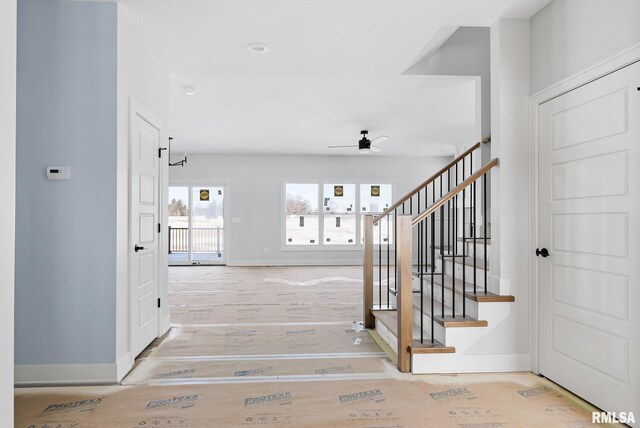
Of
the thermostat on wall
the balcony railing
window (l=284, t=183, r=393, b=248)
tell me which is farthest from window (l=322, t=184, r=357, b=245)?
the thermostat on wall

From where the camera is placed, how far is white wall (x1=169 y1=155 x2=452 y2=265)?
9867mm

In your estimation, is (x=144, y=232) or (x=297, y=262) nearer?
(x=144, y=232)

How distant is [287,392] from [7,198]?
1885 mm

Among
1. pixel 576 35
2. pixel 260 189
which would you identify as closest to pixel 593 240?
pixel 576 35

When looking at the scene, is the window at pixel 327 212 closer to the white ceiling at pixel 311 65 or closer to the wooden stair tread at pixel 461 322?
the white ceiling at pixel 311 65

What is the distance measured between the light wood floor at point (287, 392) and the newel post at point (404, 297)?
A: 0.15 meters

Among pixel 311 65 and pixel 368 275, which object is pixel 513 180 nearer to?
pixel 368 275

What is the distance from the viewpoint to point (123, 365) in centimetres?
294

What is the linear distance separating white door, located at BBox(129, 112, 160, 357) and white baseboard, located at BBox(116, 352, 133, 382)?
10 centimetres

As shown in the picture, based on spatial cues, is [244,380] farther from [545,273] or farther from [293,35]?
[293,35]

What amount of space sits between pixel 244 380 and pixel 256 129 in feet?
16.6

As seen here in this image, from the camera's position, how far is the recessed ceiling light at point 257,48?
3.54 metres

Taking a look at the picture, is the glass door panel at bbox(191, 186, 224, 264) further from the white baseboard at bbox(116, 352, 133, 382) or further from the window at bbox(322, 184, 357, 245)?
the white baseboard at bbox(116, 352, 133, 382)

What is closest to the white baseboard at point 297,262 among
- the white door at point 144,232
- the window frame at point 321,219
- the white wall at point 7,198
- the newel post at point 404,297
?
the window frame at point 321,219
